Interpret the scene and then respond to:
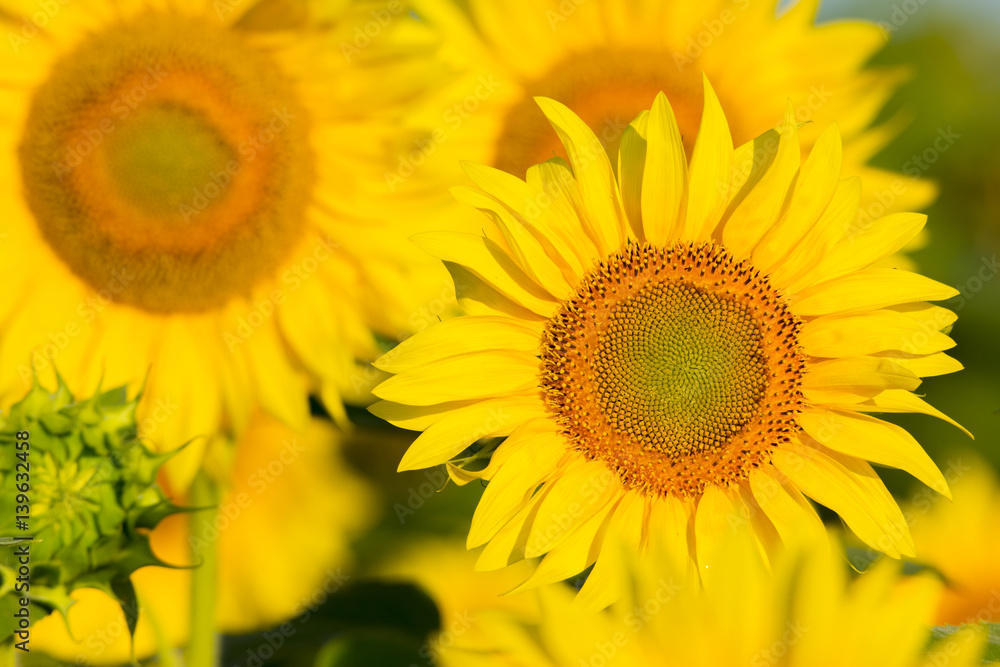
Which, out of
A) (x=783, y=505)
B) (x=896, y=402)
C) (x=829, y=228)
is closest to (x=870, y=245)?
(x=829, y=228)

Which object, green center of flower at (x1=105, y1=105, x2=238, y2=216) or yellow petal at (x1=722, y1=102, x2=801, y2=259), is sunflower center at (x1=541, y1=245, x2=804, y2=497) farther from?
green center of flower at (x1=105, y1=105, x2=238, y2=216)

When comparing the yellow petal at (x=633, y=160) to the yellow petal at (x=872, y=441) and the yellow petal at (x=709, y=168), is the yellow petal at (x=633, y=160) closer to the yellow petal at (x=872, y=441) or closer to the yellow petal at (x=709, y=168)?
the yellow petal at (x=709, y=168)

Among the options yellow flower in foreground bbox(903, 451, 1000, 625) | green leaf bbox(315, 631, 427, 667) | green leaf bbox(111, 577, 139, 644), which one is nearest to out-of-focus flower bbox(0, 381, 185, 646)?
green leaf bbox(111, 577, 139, 644)

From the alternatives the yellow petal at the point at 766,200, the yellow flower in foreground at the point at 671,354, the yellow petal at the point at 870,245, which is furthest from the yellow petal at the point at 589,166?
the yellow petal at the point at 870,245

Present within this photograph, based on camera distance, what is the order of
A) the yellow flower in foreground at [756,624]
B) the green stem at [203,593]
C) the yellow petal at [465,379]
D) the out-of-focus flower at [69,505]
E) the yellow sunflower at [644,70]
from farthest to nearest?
the yellow sunflower at [644,70], the green stem at [203,593], the yellow petal at [465,379], the out-of-focus flower at [69,505], the yellow flower in foreground at [756,624]

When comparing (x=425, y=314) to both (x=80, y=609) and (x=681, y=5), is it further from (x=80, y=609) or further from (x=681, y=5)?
(x=80, y=609)

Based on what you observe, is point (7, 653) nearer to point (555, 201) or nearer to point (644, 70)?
point (555, 201)
